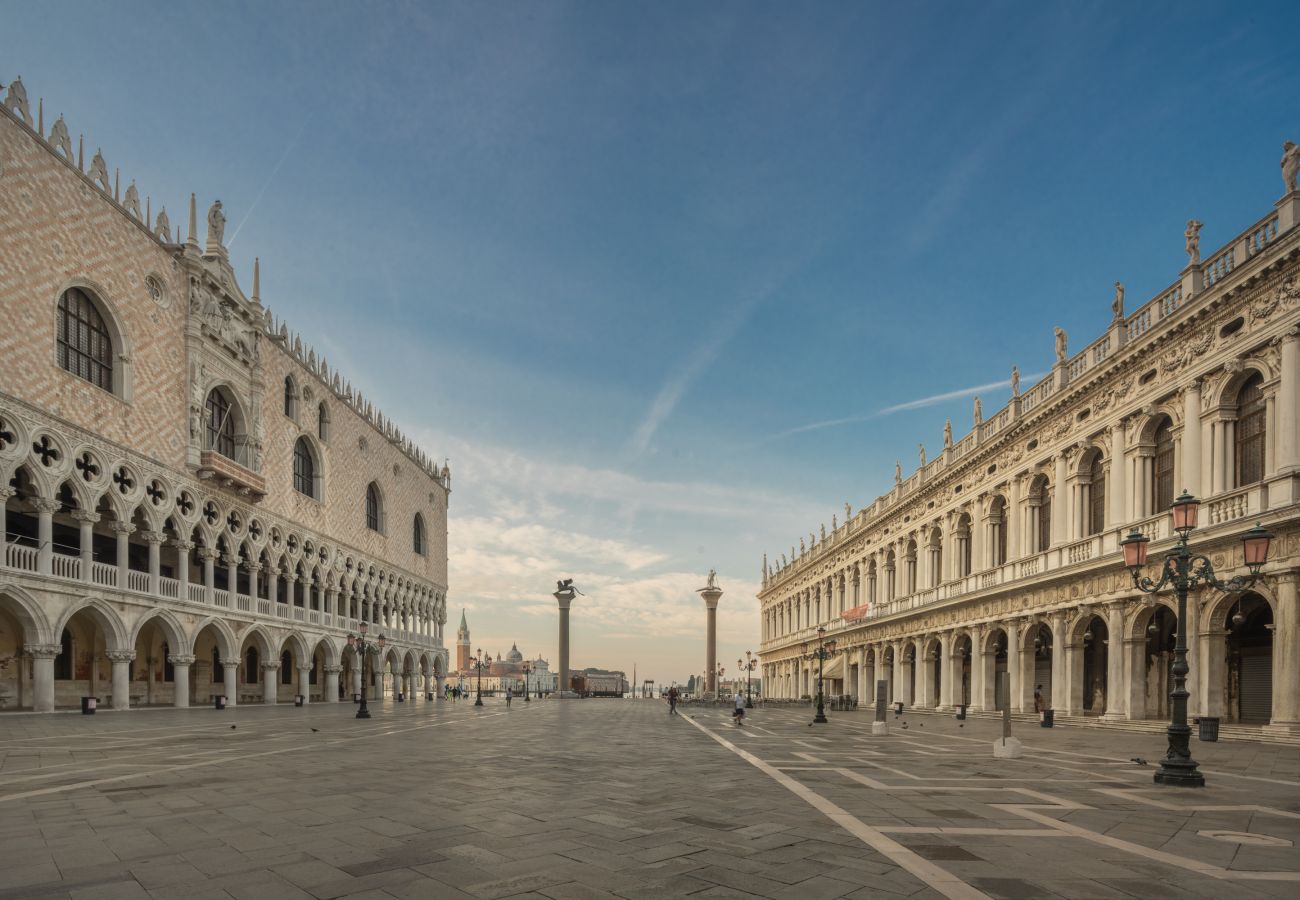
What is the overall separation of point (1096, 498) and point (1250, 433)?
754 cm

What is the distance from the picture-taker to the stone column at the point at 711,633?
76938 mm

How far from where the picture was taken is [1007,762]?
15.6 m

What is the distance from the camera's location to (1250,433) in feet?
72.7

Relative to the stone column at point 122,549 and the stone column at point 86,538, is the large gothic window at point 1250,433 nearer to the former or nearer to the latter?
the stone column at point 86,538

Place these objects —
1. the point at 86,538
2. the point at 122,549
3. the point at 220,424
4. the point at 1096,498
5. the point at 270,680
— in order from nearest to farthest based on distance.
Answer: the point at 1096,498 < the point at 86,538 < the point at 122,549 < the point at 220,424 < the point at 270,680

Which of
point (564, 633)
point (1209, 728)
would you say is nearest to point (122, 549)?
point (1209, 728)

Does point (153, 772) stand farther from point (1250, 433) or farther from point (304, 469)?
point (304, 469)

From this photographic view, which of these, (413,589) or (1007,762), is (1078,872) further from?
(413,589)

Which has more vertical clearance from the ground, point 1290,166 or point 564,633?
point 1290,166

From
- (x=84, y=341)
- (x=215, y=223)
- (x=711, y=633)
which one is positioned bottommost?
(x=711, y=633)

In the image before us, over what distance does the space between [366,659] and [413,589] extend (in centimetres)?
932

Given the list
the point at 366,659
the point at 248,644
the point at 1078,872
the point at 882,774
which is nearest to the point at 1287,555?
the point at 882,774

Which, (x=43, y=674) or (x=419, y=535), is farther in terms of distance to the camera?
(x=419, y=535)

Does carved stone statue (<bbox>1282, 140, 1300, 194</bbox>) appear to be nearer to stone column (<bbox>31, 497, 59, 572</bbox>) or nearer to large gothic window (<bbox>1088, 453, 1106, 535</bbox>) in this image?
large gothic window (<bbox>1088, 453, 1106, 535</bbox>)
